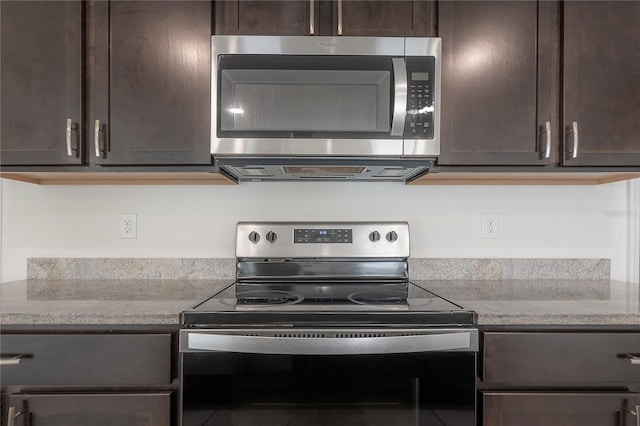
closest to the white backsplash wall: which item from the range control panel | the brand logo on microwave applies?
the range control panel

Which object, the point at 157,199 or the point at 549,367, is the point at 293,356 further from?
the point at 157,199

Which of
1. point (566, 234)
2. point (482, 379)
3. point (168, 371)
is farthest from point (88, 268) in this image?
point (566, 234)

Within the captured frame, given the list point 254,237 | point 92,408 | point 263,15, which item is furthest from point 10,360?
point 263,15

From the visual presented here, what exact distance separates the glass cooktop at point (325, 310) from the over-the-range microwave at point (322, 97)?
0.49 m

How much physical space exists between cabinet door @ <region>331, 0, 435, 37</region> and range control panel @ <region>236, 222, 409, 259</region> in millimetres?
745

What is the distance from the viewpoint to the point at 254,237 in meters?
1.58

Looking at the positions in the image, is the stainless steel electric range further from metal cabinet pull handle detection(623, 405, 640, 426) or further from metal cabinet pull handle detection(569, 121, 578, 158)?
metal cabinet pull handle detection(569, 121, 578, 158)

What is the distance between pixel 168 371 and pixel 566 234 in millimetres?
1711

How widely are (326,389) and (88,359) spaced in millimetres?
675

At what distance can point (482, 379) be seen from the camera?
3.47 ft

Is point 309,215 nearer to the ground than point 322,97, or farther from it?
nearer to the ground

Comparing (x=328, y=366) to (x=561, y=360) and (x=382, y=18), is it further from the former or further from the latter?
(x=382, y=18)

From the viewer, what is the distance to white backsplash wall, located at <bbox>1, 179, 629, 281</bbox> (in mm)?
1669

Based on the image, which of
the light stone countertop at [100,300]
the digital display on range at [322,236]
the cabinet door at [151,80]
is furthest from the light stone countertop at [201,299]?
the cabinet door at [151,80]
